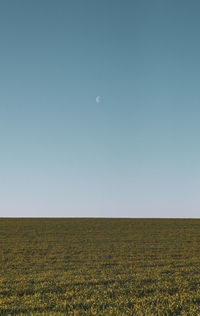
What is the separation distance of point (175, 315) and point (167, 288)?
11.3 ft

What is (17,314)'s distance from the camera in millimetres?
8125

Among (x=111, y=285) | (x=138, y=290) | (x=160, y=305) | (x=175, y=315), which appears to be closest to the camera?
(x=175, y=315)

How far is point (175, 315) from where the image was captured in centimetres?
783

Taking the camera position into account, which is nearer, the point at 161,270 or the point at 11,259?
the point at 161,270

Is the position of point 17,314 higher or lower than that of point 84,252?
higher

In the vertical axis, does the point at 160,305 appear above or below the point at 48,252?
above

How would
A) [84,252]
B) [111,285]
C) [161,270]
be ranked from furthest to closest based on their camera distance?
[84,252] < [161,270] < [111,285]

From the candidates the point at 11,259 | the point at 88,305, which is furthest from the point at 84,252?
the point at 88,305

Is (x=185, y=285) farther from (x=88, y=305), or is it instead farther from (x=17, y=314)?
(x=17, y=314)

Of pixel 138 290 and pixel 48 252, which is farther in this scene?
pixel 48 252

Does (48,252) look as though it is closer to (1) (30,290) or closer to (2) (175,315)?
(1) (30,290)

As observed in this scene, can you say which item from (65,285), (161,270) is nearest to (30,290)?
(65,285)

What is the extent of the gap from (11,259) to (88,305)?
15033 millimetres

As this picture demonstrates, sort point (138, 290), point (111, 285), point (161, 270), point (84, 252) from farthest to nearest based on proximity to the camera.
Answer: point (84, 252) < point (161, 270) < point (111, 285) < point (138, 290)
